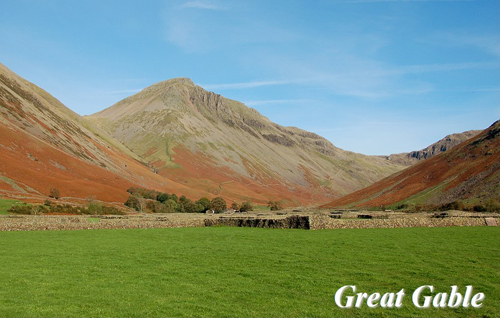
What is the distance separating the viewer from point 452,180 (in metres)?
89.4

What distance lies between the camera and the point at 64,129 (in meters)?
121

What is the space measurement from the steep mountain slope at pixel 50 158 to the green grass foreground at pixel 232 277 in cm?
5590

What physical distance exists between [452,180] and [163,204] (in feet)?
216

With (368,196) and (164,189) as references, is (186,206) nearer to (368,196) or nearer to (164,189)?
(164,189)

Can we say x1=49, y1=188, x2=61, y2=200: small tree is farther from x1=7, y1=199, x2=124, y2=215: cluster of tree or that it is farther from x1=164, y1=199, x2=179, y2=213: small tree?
x1=164, y1=199, x2=179, y2=213: small tree

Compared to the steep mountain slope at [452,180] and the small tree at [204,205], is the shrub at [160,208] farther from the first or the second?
the steep mountain slope at [452,180]

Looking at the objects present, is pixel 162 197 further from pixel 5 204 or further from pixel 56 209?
pixel 5 204

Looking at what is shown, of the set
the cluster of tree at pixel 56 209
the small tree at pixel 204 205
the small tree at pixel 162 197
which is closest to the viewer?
the cluster of tree at pixel 56 209

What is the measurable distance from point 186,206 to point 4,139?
42924 mm

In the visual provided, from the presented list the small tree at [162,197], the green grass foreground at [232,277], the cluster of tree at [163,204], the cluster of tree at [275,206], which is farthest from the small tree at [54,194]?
the cluster of tree at [275,206]

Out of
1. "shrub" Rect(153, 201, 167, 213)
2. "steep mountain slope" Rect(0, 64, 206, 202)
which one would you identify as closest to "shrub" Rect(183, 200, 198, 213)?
"shrub" Rect(153, 201, 167, 213)

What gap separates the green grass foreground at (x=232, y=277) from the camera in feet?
40.2

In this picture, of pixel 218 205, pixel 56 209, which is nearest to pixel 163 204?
pixel 218 205

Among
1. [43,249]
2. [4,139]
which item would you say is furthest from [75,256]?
[4,139]
